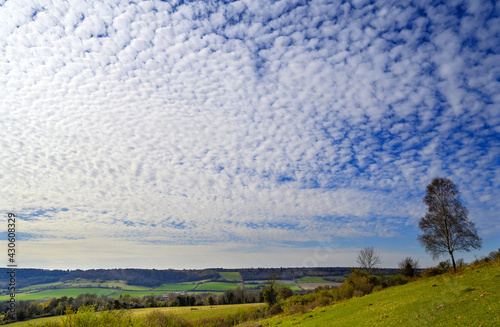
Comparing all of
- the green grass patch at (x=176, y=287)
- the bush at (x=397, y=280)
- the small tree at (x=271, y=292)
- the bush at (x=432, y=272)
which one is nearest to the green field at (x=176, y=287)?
the green grass patch at (x=176, y=287)

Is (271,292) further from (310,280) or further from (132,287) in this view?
(132,287)

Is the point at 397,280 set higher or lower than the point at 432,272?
lower

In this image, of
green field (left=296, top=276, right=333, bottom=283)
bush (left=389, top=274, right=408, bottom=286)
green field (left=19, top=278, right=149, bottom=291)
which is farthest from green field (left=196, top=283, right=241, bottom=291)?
bush (left=389, top=274, right=408, bottom=286)

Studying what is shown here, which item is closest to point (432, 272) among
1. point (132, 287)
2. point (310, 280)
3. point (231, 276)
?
point (310, 280)

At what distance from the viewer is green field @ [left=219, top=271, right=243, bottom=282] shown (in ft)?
529

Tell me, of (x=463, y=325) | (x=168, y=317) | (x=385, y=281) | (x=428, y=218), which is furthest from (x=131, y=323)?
(x=385, y=281)

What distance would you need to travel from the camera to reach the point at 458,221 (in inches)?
1455

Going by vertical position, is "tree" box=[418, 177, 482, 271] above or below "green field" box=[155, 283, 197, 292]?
above

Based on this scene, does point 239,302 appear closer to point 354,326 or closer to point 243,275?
point 243,275

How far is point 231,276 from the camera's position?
550 feet

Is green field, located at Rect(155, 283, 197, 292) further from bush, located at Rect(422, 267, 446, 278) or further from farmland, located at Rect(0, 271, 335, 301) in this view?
bush, located at Rect(422, 267, 446, 278)

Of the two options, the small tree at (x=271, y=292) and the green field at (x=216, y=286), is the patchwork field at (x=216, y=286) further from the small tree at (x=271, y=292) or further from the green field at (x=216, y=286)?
the small tree at (x=271, y=292)

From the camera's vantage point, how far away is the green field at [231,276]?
161125mm

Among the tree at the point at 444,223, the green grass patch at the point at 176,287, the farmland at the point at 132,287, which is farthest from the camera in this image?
the green grass patch at the point at 176,287
